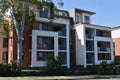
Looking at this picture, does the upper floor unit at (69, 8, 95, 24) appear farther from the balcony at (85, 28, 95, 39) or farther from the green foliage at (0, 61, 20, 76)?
the green foliage at (0, 61, 20, 76)

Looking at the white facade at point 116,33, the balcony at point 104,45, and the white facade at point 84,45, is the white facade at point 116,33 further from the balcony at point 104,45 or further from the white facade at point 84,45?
the white facade at point 84,45

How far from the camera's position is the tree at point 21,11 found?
34.8 m

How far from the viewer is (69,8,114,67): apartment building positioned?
45812mm

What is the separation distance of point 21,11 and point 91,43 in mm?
18534

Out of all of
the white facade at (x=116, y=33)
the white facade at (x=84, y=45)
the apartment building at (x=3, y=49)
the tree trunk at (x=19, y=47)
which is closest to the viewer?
the tree trunk at (x=19, y=47)

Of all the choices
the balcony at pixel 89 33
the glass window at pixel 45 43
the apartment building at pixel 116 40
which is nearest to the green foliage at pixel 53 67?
the glass window at pixel 45 43

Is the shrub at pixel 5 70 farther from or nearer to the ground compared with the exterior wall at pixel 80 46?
nearer to the ground

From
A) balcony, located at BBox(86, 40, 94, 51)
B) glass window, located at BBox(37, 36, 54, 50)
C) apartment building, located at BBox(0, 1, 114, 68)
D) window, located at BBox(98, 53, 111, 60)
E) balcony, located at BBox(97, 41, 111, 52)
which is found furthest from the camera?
balcony, located at BBox(97, 41, 111, 52)

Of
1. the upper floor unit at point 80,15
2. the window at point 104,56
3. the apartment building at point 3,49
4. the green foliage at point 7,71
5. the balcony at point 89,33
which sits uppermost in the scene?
the upper floor unit at point 80,15

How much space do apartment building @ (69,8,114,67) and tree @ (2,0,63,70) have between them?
39.2ft

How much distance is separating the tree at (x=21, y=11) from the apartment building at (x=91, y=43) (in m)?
11.9

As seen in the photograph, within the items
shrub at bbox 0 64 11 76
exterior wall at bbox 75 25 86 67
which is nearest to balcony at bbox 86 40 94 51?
exterior wall at bbox 75 25 86 67

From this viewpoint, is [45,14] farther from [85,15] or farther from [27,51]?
[85,15]

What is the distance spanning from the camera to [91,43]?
4797 centimetres
